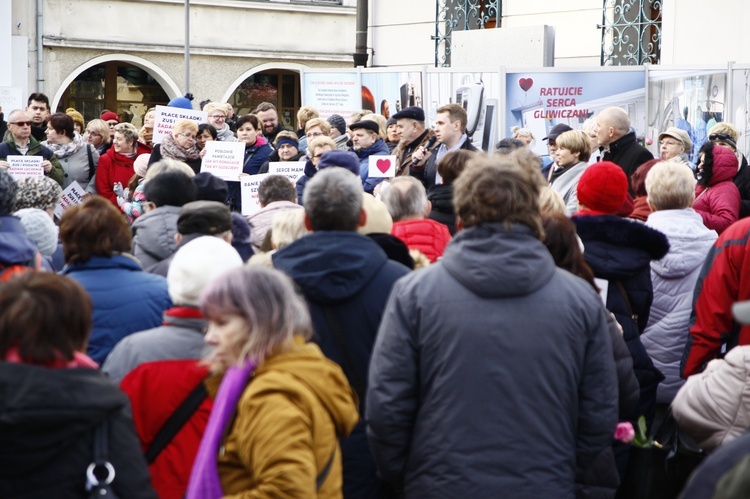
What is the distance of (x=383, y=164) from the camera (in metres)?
9.48

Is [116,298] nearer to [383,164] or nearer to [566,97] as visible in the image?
[383,164]

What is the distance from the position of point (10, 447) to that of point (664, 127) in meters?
10.4

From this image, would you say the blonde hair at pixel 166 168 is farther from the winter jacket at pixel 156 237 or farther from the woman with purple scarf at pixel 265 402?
the woman with purple scarf at pixel 265 402

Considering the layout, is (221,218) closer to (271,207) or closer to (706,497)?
(271,207)

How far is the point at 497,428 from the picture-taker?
3730 mm

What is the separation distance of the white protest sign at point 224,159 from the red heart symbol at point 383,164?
1.49 meters

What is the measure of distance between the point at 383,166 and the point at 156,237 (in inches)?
143

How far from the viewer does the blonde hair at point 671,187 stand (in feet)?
20.2

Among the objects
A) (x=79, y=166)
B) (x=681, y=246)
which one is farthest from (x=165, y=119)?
(x=681, y=246)

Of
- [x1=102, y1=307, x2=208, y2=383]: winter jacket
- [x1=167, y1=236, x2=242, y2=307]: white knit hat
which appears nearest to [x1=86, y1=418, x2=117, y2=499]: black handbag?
[x1=102, y1=307, x2=208, y2=383]: winter jacket

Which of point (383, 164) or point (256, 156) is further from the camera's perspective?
point (256, 156)

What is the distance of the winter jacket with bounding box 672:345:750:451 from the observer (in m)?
4.41

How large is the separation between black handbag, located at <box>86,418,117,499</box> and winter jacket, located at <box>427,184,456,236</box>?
4.16 m

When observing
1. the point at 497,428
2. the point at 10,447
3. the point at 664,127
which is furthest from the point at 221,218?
the point at 664,127
